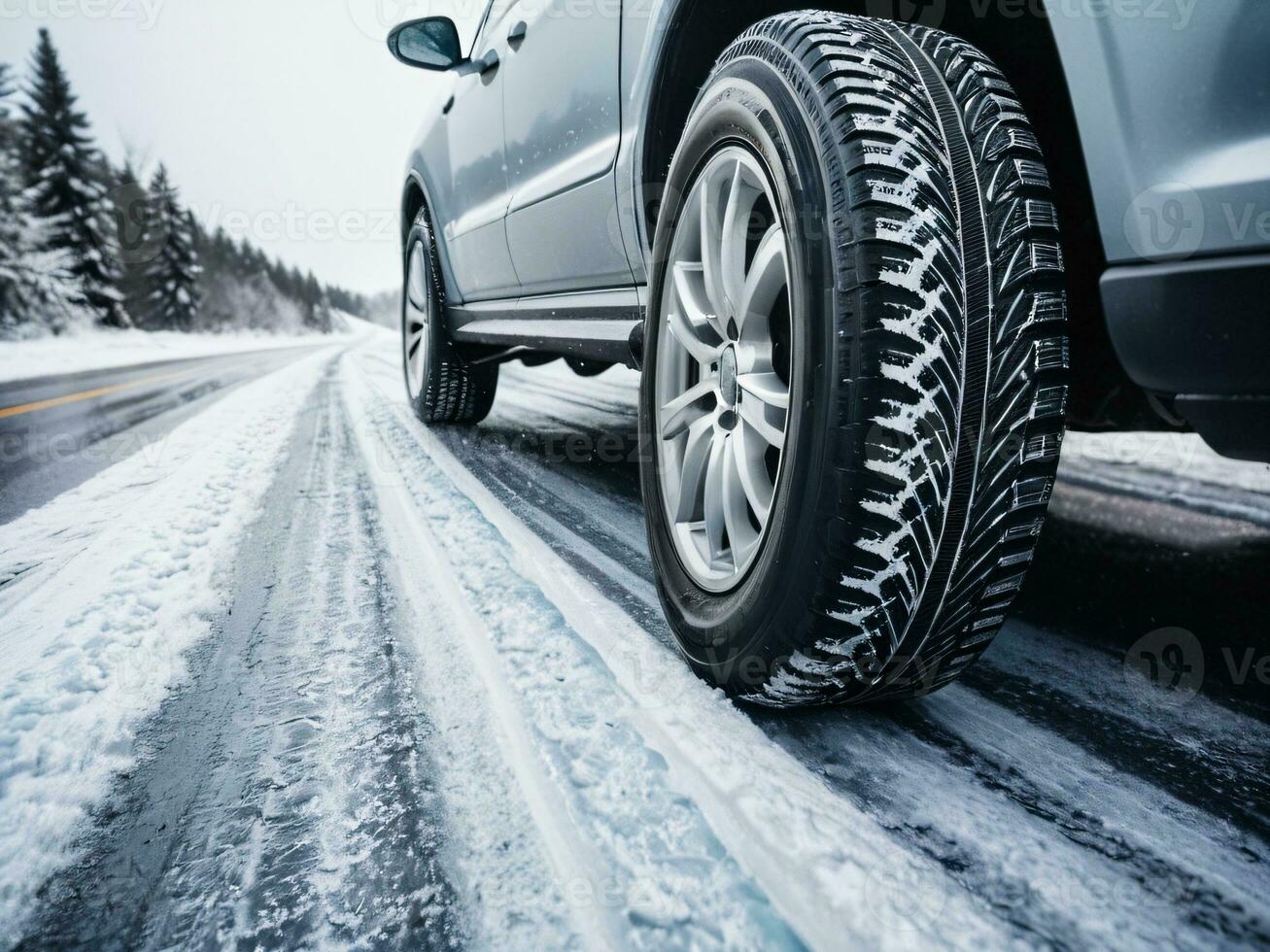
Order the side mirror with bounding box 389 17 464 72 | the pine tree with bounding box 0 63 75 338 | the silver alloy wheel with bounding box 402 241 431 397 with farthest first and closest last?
the pine tree with bounding box 0 63 75 338, the silver alloy wheel with bounding box 402 241 431 397, the side mirror with bounding box 389 17 464 72

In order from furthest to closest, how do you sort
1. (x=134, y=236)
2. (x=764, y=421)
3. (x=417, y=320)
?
1. (x=134, y=236)
2. (x=417, y=320)
3. (x=764, y=421)

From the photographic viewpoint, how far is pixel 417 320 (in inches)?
155

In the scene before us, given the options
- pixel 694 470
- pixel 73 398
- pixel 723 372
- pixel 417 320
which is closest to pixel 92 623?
pixel 694 470

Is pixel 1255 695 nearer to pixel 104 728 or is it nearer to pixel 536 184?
pixel 104 728

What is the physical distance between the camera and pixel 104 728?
3.58 feet

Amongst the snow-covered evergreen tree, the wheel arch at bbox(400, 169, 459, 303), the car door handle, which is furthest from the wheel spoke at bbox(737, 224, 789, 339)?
the snow-covered evergreen tree

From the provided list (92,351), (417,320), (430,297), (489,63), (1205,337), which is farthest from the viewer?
(92,351)

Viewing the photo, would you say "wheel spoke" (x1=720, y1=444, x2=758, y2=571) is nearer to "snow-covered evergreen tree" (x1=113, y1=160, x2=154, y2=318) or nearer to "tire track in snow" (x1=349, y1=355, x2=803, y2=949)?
"tire track in snow" (x1=349, y1=355, x2=803, y2=949)

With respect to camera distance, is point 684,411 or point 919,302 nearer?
point 919,302

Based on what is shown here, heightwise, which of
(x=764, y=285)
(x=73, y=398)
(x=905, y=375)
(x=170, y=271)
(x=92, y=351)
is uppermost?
(x=170, y=271)

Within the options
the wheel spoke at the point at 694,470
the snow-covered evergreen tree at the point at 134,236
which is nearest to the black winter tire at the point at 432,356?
the wheel spoke at the point at 694,470

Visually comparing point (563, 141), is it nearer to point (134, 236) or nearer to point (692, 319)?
point (692, 319)

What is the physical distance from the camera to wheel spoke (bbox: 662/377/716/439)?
137 centimetres

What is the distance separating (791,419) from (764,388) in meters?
0.20
